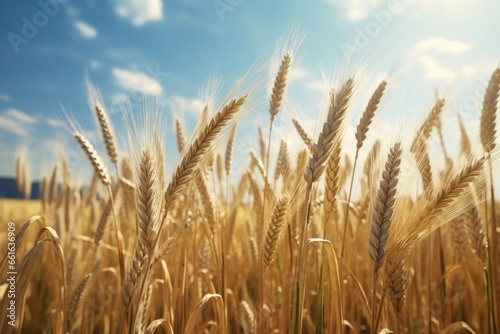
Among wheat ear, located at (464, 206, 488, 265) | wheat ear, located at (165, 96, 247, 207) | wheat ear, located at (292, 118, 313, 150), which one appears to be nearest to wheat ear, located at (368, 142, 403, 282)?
wheat ear, located at (165, 96, 247, 207)

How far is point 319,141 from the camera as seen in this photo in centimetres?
133

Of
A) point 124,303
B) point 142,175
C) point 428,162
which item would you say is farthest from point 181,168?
point 428,162

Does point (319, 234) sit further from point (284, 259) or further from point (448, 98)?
point (448, 98)

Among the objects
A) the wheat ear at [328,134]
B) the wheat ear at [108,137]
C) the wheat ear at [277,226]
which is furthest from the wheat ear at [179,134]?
the wheat ear at [328,134]

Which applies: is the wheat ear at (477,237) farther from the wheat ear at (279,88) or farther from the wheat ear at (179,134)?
the wheat ear at (179,134)

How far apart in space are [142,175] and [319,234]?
169cm

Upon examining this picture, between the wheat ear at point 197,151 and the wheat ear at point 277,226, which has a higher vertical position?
the wheat ear at point 197,151

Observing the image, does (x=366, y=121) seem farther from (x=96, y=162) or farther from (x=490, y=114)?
(x=96, y=162)

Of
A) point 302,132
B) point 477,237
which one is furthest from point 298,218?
point 477,237

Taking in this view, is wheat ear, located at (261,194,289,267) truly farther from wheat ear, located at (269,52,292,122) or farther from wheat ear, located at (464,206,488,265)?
wheat ear, located at (464,206,488,265)

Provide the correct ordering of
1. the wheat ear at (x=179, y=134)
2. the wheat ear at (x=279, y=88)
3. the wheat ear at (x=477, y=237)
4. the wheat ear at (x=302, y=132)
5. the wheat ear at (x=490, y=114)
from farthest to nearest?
the wheat ear at (x=179, y=134), the wheat ear at (x=302, y=132), the wheat ear at (x=279, y=88), the wheat ear at (x=477, y=237), the wheat ear at (x=490, y=114)

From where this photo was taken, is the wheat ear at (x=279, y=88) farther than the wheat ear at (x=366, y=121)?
Yes

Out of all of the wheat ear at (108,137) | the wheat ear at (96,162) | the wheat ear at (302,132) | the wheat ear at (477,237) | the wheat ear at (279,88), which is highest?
the wheat ear at (279,88)

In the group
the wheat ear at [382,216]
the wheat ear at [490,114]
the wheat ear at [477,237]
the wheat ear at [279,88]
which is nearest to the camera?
the wheat ear at [382,216]
